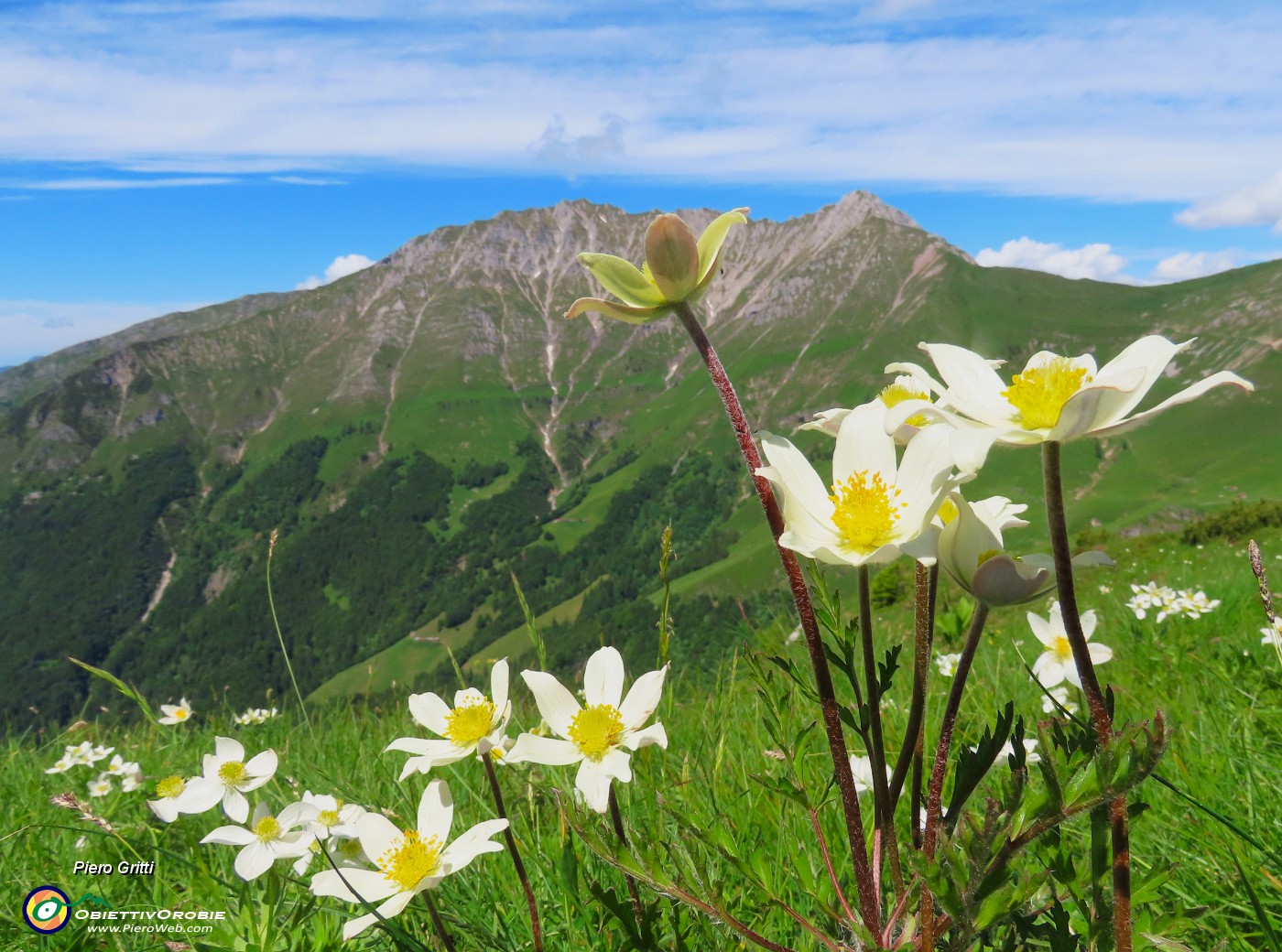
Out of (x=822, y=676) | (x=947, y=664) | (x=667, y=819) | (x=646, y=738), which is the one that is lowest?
(x=947, y=664)

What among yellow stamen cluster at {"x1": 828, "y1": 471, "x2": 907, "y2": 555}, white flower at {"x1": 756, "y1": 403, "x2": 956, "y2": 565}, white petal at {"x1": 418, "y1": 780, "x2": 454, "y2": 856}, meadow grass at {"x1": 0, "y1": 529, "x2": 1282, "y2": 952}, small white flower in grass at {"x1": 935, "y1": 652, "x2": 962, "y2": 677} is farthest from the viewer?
small white flower in grass at {"x1": 935, "y1": 652, "x2": 962, "y2": 677}

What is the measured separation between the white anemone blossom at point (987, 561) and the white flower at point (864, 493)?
0.09 m

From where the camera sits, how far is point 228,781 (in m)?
2.73

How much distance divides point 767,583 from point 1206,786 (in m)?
150

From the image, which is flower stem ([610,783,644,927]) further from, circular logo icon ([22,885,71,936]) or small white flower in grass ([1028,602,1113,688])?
circular logo icon ([22,885,71,936])

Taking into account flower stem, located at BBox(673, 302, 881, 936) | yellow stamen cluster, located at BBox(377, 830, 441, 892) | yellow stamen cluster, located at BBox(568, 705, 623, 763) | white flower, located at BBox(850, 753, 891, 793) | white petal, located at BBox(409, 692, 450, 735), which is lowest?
white flower, located at BBox(850, 753, 891, 793)

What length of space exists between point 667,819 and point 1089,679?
2410mm

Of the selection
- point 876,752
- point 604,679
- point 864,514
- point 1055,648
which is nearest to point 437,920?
point 604,679

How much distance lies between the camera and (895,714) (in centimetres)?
483

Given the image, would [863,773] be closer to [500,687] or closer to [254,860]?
[500,687]

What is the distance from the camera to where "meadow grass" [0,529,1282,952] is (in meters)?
2.28

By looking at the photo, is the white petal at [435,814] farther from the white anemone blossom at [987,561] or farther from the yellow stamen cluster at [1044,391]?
the yellow stamen cluster at [1044,391]

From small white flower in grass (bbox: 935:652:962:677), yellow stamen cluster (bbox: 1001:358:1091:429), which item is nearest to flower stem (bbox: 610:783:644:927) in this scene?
yellow stamen cluster (bbox: 1001:358:1091:429)

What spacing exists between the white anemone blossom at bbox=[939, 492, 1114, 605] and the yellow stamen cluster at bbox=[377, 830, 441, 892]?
1538 millimetres
